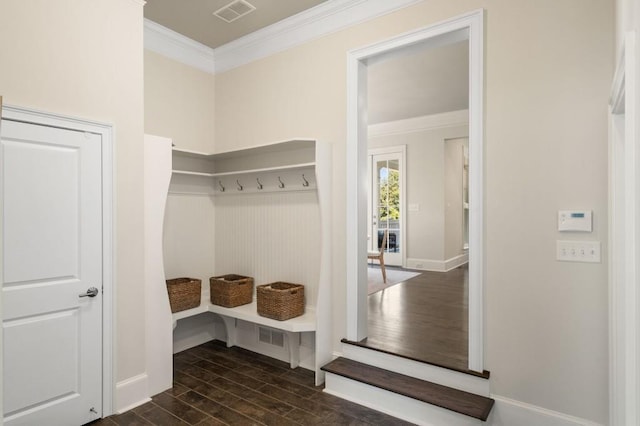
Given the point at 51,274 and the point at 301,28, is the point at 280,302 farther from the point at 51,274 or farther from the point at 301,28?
the point at 301,28

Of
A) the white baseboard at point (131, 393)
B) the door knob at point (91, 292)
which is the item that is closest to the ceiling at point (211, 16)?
the door knob at point (91, 292)

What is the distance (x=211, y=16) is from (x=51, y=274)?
2.46 metres

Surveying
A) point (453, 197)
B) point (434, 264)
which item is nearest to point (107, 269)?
point (434, 264)

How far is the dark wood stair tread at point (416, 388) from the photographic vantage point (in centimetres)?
232

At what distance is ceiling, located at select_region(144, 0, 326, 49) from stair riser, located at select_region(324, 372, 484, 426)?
3.08 m

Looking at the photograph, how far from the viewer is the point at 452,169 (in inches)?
303

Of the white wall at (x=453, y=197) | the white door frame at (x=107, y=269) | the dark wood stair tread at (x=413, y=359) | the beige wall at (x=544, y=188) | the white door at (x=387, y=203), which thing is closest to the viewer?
the beige wall at (x=544, y=188)

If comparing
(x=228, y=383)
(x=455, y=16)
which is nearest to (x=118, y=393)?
(x=228, y=383)

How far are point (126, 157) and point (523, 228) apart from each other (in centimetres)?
279

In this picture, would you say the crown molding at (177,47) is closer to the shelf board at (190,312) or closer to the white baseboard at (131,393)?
the shelf board at (190,312)

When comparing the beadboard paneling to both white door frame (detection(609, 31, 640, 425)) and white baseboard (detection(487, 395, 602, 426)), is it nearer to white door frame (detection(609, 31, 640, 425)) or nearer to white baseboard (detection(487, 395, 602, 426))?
white baseboard (detection(487, 395, 602, 426))

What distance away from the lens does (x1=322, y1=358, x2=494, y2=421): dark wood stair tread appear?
2318 mm

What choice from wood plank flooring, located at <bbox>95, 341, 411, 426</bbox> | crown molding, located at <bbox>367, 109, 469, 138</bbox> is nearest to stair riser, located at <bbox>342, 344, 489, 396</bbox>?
wood plank flooring, located at <bbox>95, 341, 411, 426</bbox>

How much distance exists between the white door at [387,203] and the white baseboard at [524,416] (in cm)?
543
